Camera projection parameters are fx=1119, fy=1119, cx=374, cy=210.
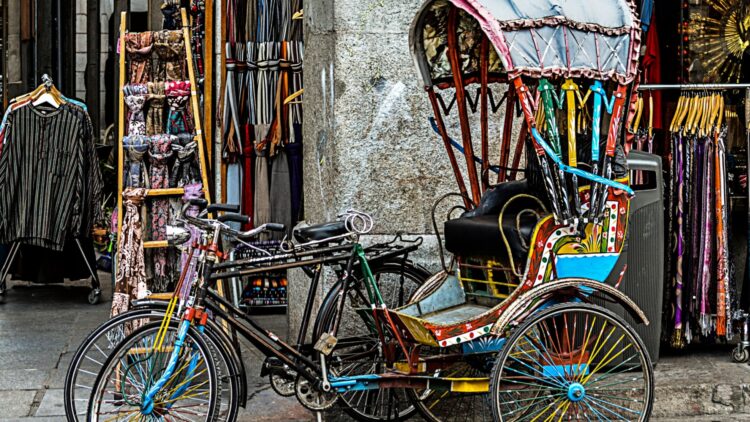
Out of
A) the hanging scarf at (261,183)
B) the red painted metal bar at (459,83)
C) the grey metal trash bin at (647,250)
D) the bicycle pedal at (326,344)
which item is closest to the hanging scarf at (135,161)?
the bicycle pedal at (326,344)

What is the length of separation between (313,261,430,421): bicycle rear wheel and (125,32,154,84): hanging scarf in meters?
1.89

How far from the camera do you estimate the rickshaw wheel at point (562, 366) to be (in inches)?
204

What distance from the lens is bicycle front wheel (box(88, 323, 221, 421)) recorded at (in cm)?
516

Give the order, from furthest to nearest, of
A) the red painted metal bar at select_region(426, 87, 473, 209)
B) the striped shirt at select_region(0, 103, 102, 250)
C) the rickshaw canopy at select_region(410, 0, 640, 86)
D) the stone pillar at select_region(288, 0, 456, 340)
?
the striped shirt at select_region(0, 103, 102, 250) → the stone pillar at select_region(288, 0, 456, 340) → the red painted metal bar at select_region(426, 87, 473, 209) → the rickshaw canopy at select_region(410, 0, 640, 86)

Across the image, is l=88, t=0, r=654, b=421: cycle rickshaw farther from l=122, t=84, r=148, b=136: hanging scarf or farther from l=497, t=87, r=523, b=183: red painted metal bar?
l=122, t=84, r=148, b=136: hanging scarf

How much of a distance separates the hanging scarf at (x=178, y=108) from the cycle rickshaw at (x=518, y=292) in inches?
61.6

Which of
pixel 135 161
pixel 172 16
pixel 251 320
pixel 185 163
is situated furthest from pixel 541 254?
pixel 172 16

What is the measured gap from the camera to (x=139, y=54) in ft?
21.9

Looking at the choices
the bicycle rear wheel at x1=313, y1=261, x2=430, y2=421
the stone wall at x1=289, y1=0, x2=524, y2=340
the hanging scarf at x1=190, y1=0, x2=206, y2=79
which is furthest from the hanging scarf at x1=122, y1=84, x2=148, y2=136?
the bicycle rear wheel at x1=313, y1=261, x2=430, y2=421

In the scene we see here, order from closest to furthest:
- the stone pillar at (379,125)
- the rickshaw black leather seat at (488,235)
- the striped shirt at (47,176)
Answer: the rickshaw black leather seat at (488,235) < the stone pillar at (379,125) < the striped shirt at (47,176)

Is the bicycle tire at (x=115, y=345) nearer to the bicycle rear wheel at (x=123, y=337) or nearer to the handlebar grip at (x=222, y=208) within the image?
the bicycle rear wheel at (x=123, y=337)

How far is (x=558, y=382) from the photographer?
17.4 feet

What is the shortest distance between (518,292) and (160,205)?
2469mm

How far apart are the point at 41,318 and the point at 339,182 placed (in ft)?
11.9
